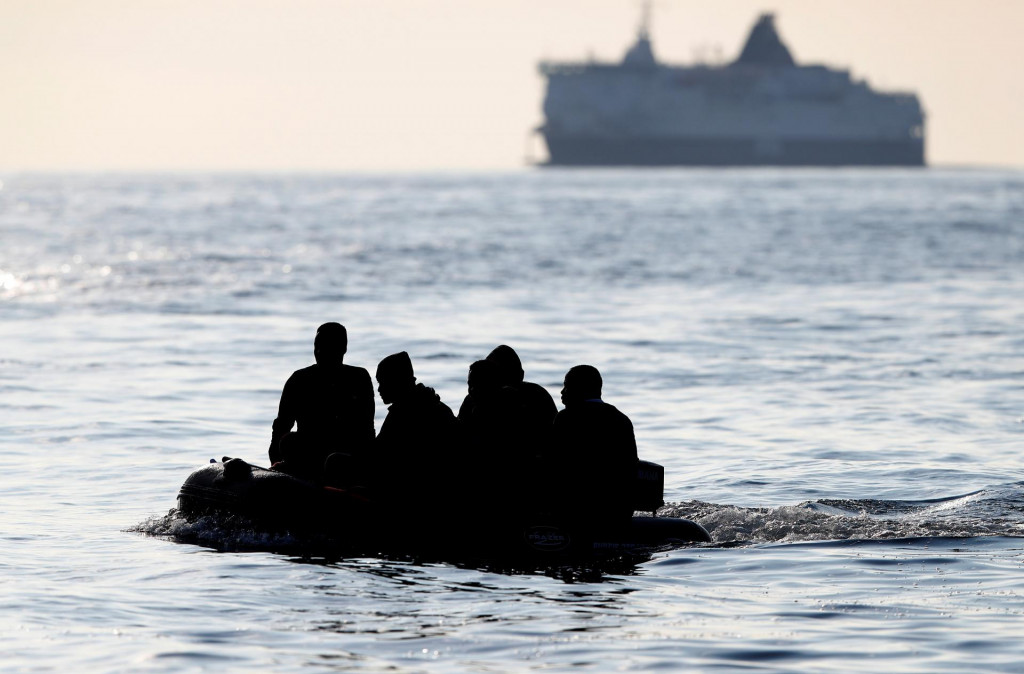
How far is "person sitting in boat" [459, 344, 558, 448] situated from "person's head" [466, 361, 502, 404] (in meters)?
0.02

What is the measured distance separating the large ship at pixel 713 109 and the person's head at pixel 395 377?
14718cm

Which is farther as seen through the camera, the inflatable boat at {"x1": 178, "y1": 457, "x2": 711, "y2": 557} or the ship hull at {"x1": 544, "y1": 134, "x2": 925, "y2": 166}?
the ship hull at {"x1": 544, "y1": 134, "x2": 925, "y2": 166}

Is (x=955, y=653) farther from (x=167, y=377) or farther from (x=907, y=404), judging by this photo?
(x=167, y=377)

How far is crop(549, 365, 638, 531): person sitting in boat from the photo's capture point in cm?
941

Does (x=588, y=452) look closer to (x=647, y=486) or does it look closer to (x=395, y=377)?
(x=647, y=486)

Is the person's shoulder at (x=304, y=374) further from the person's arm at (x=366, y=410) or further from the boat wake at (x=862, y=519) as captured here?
the boat wake at (x=862, y=519)

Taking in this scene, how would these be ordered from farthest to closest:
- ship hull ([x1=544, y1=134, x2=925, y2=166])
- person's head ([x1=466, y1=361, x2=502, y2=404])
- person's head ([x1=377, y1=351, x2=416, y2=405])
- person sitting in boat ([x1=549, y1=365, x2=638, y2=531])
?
ship hull ([x1=544, y1=134, x2=925, y2=166]) < person's head ([x1=466, y1=361, x2=502, y2=404]) < person sitting in boat ([x1=549, y1=365, x2=638, y2=531]) < person's head ([x1=377, y1=351, x2=416, y2=405])

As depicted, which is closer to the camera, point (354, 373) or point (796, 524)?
point (354, 373)

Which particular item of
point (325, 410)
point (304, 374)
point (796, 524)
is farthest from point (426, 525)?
point (796, 524)

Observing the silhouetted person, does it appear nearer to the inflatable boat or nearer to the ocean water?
the inflatable boat

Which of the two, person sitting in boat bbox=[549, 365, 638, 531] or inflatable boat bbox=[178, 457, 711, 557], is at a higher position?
person sitting in boat bbox=[549, 365, 638, 531]

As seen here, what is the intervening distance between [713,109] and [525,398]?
151m

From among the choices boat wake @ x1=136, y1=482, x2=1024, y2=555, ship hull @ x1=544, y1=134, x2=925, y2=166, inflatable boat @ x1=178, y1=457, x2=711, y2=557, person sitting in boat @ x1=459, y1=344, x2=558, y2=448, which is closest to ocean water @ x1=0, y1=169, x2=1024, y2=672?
boat wake @ x1=136, y1=482, x2=1024, y2=555

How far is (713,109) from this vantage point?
518ft
